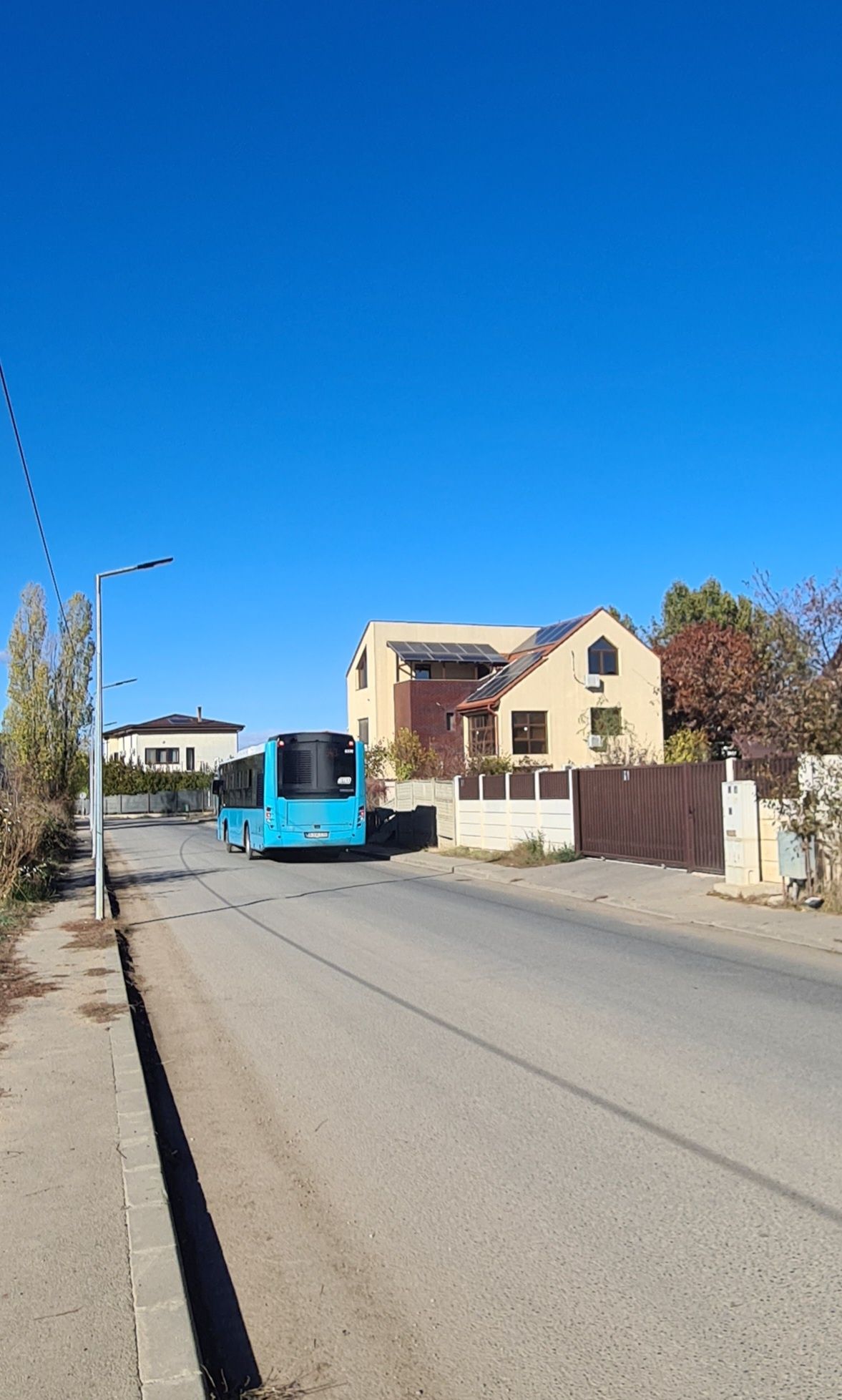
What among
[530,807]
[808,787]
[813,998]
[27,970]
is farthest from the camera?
[530,807]

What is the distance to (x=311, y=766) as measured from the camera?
94.5 feet

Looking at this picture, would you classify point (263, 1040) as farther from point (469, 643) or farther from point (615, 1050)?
point (469, 643)

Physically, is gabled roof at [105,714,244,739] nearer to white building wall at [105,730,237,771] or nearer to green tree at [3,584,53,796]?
white building wall at [105,730,237,771]

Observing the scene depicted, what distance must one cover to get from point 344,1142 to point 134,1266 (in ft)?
6.45

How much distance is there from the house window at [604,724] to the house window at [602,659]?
1658 millimetres

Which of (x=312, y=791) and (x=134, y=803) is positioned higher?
(x=312, y=791)

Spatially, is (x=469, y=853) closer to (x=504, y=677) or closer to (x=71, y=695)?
(x=504, y=677)

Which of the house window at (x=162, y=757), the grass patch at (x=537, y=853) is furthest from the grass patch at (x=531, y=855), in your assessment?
the house window at (x=162, y=757)

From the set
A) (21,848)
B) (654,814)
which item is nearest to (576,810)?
(654,814)

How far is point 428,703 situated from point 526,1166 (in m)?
47.4

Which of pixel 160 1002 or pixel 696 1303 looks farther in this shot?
pixel 160 1002

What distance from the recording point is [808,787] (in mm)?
15203

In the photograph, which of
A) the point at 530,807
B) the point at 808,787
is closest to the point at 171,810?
the point at 530,807

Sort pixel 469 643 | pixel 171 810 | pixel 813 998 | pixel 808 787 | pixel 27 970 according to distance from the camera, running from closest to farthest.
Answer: pixel 813 998
pixel 27 970
pixel 808 787
pixel 469 643
pixel 171 810
